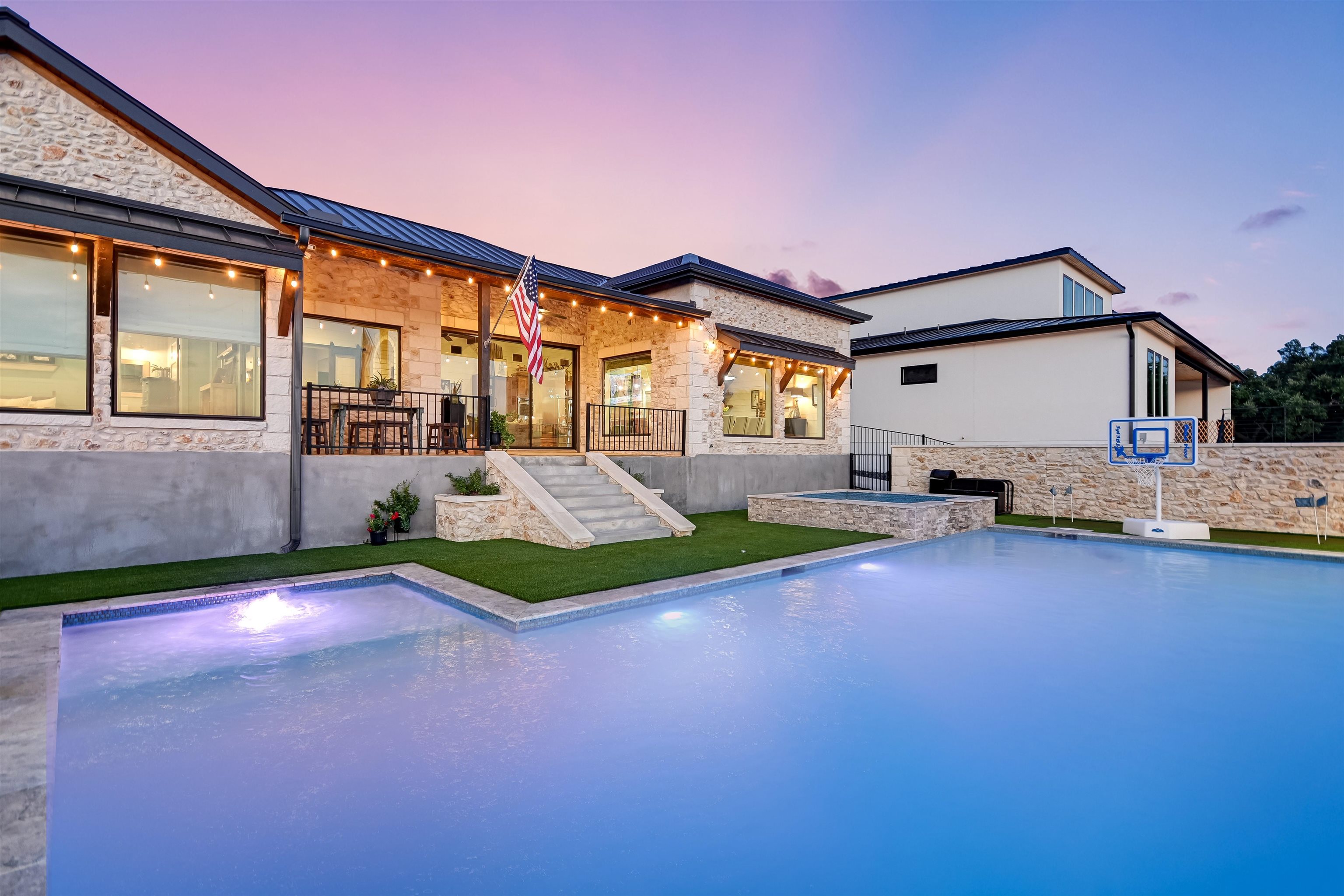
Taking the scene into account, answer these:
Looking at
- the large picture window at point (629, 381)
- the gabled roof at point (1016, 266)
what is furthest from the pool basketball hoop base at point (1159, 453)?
the large picture window at point (629, 381)

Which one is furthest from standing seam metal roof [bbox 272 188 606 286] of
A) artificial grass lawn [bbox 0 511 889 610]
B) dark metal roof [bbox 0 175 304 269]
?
artificial grass lawn [bbox 0 511 889 610]

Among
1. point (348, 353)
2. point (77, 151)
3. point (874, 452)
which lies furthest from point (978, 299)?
point (77, 151)

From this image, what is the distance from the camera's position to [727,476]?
543 inches

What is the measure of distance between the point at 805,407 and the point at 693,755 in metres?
13.8

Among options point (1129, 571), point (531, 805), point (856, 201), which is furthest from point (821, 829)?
point (856, 201)

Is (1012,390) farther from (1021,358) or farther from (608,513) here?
(608,513)

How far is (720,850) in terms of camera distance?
2.37 m

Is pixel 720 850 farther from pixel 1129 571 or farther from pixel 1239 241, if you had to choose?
pixel 1239 241

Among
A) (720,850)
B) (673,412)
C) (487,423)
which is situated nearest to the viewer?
(720,850)

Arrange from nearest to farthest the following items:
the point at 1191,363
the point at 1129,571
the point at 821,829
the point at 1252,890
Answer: the point at 1252,890 < the point at 821,829 < the point at 1129,571 < the point at 1191,363

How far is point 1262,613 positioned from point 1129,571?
218 centimetres

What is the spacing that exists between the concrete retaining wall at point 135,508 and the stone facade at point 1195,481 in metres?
15.2

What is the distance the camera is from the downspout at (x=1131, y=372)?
46.7 feet

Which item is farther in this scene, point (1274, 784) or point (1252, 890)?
point (1274, 784)
